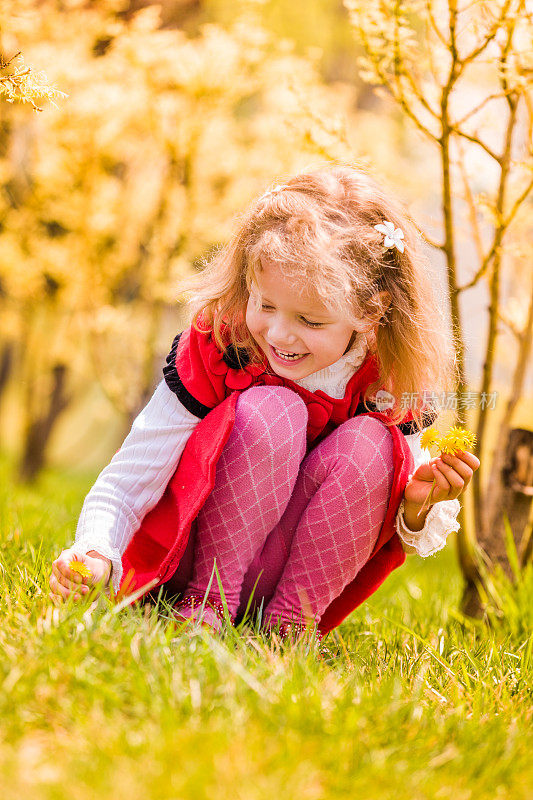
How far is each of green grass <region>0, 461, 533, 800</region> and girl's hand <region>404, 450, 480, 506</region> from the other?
0.34 m

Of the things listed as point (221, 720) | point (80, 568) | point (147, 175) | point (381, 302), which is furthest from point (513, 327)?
point (147, 175)

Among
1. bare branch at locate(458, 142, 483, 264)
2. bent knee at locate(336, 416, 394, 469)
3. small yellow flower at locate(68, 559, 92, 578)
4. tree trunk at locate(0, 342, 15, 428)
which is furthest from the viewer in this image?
tree trunk at locate(0, 342, 15, 428)

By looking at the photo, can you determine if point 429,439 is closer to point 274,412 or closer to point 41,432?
point 274,412

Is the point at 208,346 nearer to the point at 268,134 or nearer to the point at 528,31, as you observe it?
the point at 528,31

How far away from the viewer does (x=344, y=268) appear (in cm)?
162

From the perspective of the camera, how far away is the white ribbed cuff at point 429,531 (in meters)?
1.73

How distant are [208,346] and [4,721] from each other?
90 centimetres

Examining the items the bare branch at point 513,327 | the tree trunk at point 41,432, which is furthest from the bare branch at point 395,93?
the tree trunk at point 41,432

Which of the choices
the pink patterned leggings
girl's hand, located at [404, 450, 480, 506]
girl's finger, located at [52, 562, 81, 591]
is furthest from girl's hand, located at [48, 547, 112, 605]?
girl's hand, located at [404, 450, 480, 506]

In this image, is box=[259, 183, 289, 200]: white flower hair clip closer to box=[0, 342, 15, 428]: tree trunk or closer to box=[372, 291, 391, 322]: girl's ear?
box=[372, 291, 391, 322]: girl's ear

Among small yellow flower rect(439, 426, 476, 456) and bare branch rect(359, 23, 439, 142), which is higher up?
bare branch rect(359, 23, 439, 142)

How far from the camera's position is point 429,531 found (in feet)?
5.71

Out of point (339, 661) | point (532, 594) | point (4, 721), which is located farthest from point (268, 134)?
point (4, 721)

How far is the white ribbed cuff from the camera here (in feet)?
5.68
